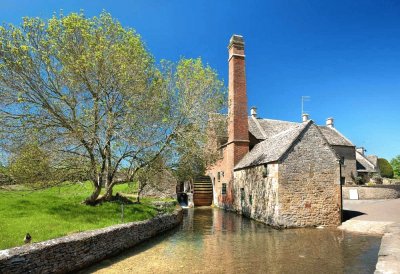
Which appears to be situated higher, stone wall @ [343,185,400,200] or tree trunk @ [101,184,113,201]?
tree trunk @ [101,184,113,201]

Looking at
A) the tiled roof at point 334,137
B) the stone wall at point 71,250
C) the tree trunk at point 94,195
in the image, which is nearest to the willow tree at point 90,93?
the tree trunk at point 94,195

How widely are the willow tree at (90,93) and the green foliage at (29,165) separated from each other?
27.7 inches

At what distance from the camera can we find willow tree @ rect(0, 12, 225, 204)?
13.2 m

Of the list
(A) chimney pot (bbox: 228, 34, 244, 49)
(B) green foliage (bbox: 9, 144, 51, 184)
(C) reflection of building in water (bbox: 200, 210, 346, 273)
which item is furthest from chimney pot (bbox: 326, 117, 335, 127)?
(B) green foliage (bbox: 9, 144, 51, 184)

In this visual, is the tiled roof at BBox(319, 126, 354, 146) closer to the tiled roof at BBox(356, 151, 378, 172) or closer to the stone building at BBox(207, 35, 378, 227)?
the tiled roof at BBox(356, 151, 378, 172)

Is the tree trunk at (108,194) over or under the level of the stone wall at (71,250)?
over

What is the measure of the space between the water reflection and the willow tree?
16.1ft

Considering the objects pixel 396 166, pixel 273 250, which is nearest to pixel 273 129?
pixel 273 250

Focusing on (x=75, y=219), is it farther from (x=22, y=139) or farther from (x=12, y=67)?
(x=12, y=67)

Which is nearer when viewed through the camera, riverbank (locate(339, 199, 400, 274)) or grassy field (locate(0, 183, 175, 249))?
riverbank (locate(339, 199, 400, 274))

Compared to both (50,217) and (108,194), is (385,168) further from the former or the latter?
(50,217)

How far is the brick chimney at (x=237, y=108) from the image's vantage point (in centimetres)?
2702

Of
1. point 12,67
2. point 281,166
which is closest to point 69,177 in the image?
point 12,67

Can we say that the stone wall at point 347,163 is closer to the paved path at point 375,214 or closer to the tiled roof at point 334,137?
the tiled roof at point 334,137
